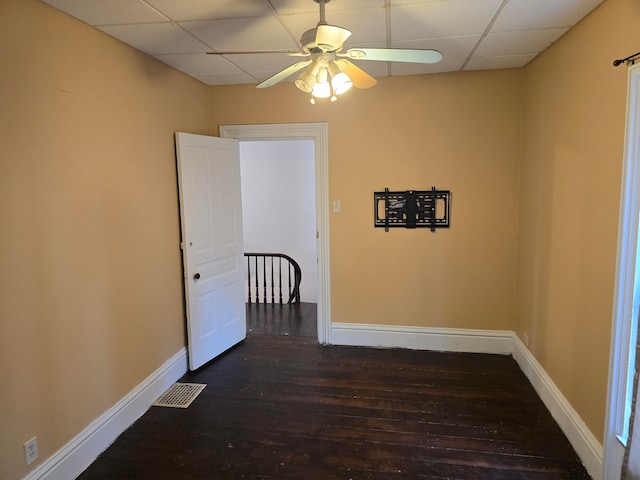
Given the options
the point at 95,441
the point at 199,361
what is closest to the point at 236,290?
the point at 199,361

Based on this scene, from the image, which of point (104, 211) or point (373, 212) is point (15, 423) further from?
point (373, 212)

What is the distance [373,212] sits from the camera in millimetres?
3879

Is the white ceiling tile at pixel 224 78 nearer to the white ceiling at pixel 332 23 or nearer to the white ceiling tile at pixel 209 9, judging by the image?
the white ceiling at pixel 332 23

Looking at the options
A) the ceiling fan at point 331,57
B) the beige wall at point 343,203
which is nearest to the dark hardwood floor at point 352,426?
the beige wall at point 343,203

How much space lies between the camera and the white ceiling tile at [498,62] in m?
3.18

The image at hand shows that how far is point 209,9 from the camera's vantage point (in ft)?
7.24

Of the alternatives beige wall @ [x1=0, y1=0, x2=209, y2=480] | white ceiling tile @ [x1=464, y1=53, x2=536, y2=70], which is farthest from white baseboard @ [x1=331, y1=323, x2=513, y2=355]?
white ceiling tile @ [x1=464, y1=53, x2=536, y2=70]

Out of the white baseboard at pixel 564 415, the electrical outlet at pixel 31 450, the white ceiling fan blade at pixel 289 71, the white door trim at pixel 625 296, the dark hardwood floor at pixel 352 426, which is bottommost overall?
the dark hardwood floor at pixel 352 426

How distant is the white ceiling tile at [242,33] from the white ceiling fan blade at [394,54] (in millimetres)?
741

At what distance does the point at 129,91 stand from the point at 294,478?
2638 millimetres

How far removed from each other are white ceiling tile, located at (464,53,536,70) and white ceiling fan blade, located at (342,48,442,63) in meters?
1.56

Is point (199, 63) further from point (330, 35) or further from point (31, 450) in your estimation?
point (31, 450)

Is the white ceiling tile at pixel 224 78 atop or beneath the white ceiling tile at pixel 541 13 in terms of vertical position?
atop

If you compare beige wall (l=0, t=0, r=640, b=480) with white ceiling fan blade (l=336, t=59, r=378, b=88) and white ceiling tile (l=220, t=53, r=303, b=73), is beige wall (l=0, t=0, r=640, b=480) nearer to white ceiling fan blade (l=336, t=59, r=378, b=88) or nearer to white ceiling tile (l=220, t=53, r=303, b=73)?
white ceiling tile (l=220, t=53, r=303, b=73)
